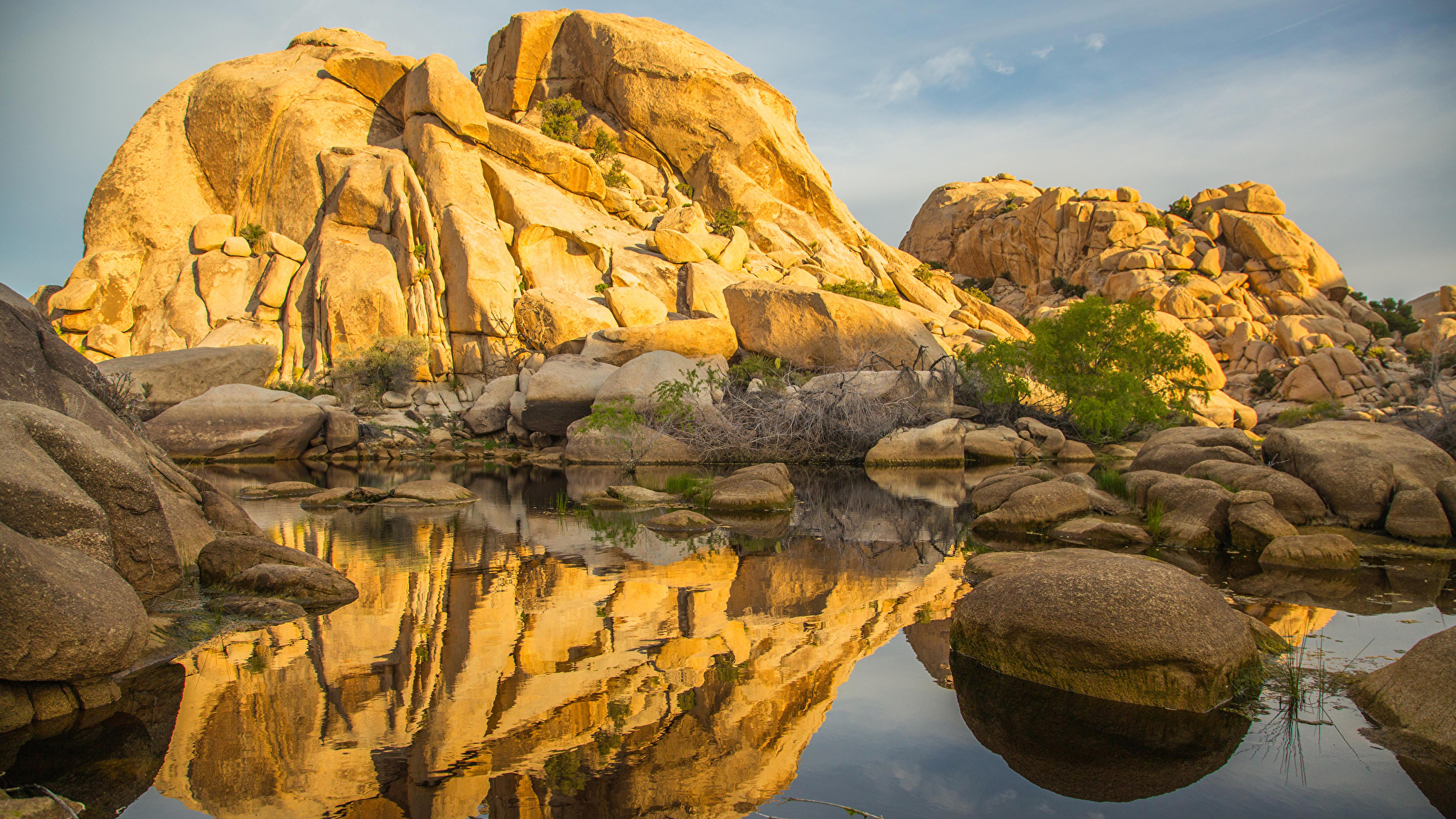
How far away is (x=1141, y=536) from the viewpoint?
9094 mm

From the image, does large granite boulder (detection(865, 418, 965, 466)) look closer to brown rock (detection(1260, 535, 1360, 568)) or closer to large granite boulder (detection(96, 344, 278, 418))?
brown rock (detection(1260, 535, 1360, 568))

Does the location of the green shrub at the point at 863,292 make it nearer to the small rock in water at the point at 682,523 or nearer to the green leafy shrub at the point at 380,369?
the green leafy shrub at the point at 380,369

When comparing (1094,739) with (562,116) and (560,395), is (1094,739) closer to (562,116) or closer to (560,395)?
(560,395)

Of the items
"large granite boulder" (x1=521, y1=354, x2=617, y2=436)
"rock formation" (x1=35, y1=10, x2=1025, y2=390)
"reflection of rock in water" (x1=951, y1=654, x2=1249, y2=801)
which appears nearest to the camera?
"reflection of rock in water" (x1=951, y1=654, x2=1249, y2=801)

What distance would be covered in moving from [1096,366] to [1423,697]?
25.5 m

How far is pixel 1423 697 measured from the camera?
3.96 m

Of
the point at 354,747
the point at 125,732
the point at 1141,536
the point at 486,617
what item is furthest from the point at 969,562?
the point at 125,732

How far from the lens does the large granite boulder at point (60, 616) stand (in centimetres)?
373

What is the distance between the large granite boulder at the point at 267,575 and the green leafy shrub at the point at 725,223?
108 feet

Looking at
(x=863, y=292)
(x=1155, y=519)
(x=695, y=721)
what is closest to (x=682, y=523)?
(x=1155, y=519)

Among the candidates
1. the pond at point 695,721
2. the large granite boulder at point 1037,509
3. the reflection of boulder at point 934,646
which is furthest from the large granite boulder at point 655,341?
the reflection of boulder at point 934,646

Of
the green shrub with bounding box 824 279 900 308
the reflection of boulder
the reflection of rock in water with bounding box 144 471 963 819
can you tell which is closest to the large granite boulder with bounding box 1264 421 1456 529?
the reflection of rock in water with bounding box 144 471 963 819

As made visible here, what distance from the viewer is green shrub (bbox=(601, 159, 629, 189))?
41.0 m

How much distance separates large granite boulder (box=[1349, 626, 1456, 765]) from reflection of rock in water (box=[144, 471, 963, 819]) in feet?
8.68
